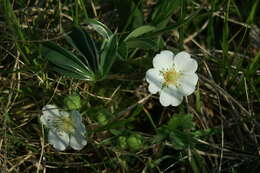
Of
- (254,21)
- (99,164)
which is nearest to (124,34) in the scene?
(99,164)

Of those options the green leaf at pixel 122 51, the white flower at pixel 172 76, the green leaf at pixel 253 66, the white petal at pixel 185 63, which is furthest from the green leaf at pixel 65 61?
the green leaf at pixel 253 66

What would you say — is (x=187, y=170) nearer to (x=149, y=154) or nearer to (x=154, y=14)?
(x=149, y=154)

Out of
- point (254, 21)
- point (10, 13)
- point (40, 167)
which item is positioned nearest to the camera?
point (10, 13)

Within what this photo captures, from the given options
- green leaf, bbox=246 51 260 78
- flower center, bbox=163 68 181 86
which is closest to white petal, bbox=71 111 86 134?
flower center, bbox=163 68 181 86

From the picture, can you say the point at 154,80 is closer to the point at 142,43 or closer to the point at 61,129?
the point at 142,43

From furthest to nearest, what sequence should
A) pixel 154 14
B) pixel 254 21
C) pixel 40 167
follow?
pixel 254 21, pixel 154 14, pixel 40 167

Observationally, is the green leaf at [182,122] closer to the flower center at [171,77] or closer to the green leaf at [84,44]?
the flower center at [171,77]
